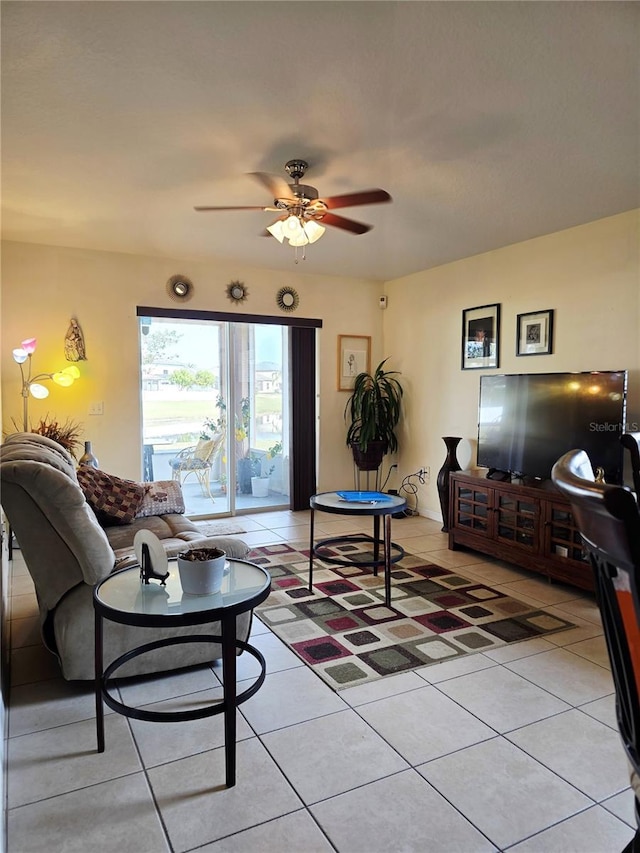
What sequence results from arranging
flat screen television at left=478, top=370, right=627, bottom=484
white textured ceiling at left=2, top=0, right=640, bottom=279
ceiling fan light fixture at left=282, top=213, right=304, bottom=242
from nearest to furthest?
white textured ceiling at left=2, top=0, right=640, bottom=279
ceiling fan light fixture at left=282, top=213, right=304, bottom=242
flat screen television at left=478, top=370, right=627, bottom=484

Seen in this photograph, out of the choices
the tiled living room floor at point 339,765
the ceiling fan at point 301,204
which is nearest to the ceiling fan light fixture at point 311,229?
the ceiling fan at point 301,204

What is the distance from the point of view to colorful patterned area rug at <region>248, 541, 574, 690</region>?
2600 mm

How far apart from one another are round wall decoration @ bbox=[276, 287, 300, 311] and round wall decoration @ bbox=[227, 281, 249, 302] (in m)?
0.37

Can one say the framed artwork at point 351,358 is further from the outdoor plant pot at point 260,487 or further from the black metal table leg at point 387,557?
the black metal table leg at point 387,557

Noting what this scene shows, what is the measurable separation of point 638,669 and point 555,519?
114 inches

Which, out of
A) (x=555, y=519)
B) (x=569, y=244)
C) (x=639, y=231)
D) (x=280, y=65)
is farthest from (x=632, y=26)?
(x=555, y=519)

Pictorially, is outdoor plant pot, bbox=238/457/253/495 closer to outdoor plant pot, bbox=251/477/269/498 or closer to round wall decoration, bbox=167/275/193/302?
outdoor plant pot, bbox=251/477/269/498

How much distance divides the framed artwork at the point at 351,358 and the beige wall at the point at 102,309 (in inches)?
21.4

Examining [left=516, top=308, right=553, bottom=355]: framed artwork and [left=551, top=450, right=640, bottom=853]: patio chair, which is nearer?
[left=551, top=450, right=640, bottom=853]: patio chair

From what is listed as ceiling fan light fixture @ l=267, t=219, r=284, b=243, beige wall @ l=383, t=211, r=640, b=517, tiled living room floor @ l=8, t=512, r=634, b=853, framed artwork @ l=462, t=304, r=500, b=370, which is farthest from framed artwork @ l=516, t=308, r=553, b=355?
tiled living room floor @ l=8, t=512, r=634, b=853

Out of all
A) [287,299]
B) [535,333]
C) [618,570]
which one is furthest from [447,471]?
[618,570]

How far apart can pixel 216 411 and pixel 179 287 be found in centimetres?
130

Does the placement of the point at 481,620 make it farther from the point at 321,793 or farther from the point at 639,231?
the point at 639,231

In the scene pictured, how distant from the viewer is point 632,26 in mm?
1855
